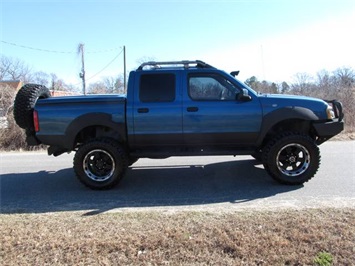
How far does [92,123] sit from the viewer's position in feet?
19.3

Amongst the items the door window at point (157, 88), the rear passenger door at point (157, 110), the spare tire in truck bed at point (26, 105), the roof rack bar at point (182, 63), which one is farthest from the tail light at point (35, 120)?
the roof rack bar at point (182, 63)

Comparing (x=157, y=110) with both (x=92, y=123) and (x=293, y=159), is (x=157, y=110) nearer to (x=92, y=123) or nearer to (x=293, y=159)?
(x=92, y=123)

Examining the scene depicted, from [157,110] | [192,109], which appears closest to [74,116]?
[157,110]

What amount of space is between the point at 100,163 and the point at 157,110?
4.74 feet

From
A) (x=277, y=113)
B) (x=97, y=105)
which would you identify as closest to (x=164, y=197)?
(x=97, y=105)

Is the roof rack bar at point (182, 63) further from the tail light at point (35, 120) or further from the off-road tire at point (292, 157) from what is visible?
the tail light at point (35, 120)

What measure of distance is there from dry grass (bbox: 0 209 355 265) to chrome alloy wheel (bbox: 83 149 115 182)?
1607mm

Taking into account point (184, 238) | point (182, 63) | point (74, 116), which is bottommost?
point (184, 238)

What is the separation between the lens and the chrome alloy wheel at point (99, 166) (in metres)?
5.93

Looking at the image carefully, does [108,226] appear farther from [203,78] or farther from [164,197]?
[203,78]

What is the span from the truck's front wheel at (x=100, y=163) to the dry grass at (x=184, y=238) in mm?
1537

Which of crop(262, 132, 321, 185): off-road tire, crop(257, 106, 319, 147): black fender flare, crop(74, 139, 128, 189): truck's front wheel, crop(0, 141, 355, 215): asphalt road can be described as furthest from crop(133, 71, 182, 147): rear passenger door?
crop(262, 132, 321, 185): off-road tire

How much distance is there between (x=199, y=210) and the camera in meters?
4.60

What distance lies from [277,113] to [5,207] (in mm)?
4784
